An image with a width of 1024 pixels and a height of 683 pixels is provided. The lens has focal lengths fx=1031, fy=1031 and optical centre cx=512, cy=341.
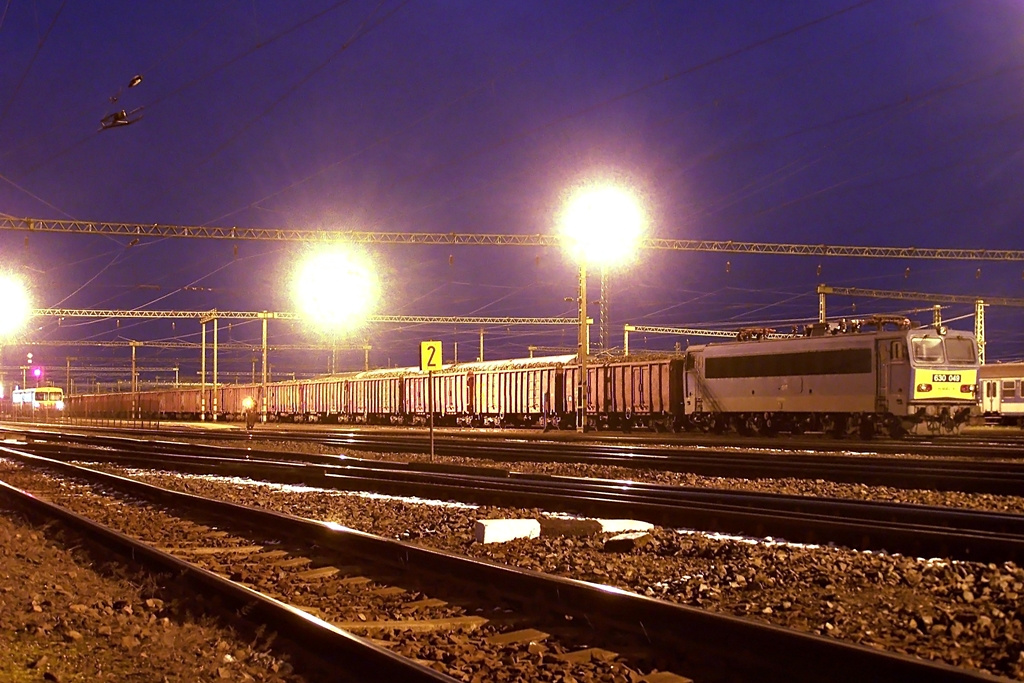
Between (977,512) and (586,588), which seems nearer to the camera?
(586,588)

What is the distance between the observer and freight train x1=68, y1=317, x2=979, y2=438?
30.0 m

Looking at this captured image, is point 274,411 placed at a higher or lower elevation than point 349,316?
lower

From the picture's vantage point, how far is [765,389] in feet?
112

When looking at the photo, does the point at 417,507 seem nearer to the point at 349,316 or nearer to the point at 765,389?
the point at 765,389

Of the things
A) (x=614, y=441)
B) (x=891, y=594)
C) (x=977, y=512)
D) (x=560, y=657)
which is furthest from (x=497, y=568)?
(x=614, y=441)

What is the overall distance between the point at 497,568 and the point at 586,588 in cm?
117

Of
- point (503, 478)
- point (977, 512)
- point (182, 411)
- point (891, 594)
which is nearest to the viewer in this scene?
point (891, 594)

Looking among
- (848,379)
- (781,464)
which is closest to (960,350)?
(848,379)

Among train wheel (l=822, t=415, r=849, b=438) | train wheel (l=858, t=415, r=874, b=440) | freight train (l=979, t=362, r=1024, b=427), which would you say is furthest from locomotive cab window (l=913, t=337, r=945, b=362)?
freight train (l=979, t=362, r=1024, b=427)

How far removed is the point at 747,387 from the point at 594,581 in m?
27.2

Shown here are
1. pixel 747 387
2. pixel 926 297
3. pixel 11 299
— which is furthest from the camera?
pixel 926 297

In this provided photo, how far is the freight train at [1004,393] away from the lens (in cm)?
4781

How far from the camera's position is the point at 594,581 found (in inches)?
345

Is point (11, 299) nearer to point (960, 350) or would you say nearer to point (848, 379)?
point (848, 379)
